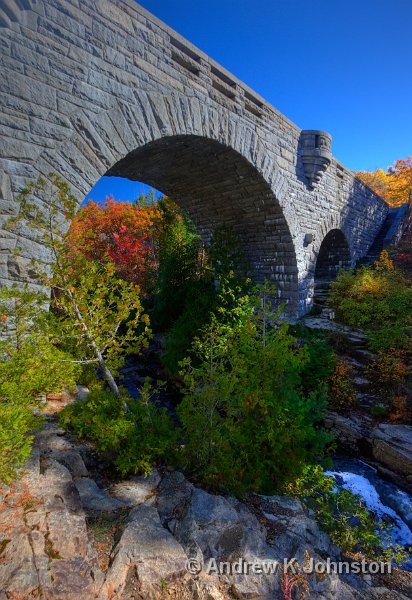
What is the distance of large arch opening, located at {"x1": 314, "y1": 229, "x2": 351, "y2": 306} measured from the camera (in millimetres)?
12661

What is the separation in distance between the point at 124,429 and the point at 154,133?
475cm

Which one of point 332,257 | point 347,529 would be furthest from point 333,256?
point 347,529

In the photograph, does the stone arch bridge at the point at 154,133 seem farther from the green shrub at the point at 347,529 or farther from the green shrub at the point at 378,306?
the green shrub at the point at 347,529

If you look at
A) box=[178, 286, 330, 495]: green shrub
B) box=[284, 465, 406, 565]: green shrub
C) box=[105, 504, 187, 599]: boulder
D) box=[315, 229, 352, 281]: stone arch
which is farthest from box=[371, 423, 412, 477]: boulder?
box=[315, 229, 352, 281]: stone arch

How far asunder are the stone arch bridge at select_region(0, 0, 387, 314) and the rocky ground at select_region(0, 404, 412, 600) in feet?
8.41

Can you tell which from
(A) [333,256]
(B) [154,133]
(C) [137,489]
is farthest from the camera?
(A) [333,256]

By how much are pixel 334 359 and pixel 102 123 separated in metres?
6.86

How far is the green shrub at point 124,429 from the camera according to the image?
9.32 feet

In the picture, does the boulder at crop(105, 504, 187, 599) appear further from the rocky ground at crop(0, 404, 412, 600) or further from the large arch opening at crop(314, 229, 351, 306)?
the large arch opening at crop(314, 229, 351, 306)

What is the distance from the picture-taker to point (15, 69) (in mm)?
3713

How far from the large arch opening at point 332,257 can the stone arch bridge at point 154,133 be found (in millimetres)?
2389

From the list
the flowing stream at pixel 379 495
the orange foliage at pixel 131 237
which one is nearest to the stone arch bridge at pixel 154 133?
the flowing stream at pixel 379 495

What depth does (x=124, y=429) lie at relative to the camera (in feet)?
9.47

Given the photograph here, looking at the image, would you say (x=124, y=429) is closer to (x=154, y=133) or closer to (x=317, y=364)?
(x=154, y=133)
